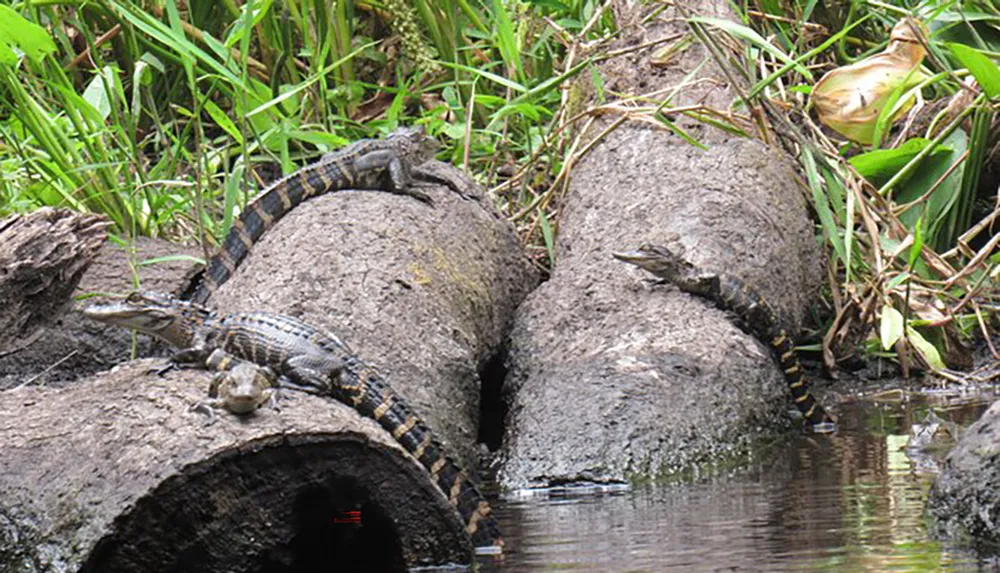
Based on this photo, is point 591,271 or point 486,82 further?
point 486,82

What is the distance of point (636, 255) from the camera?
6.40m

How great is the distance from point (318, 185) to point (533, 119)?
151 cm

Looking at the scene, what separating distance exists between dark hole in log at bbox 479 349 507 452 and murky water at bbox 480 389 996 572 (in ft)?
3.80

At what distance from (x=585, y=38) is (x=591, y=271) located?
7.72ft

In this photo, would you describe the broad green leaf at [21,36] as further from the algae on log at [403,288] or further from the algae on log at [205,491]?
the algae on log at [205,491]

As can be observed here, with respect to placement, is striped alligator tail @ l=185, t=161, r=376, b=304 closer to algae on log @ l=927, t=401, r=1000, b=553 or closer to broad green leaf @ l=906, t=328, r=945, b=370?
broad green leaf @ l=906, t=328, r=945, b=370

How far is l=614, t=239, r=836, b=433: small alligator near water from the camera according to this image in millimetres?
6320

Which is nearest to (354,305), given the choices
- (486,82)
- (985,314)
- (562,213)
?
(562,213)

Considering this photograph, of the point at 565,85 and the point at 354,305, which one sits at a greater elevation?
the point at 565,85

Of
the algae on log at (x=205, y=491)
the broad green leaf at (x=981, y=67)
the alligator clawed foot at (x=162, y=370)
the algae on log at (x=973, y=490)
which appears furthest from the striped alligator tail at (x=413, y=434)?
the broad green leaf at (x=981, y=67)

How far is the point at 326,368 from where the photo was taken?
4.74 meters

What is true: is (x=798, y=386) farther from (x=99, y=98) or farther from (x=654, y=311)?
(x=99, y=98)

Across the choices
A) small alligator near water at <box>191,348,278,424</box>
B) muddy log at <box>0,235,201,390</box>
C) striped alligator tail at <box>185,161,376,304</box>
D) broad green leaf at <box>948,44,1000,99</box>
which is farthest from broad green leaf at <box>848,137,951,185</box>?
small alligator near water at <box>191,348,278,424</box>

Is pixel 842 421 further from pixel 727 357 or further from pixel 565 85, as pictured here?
pixel 565 85
